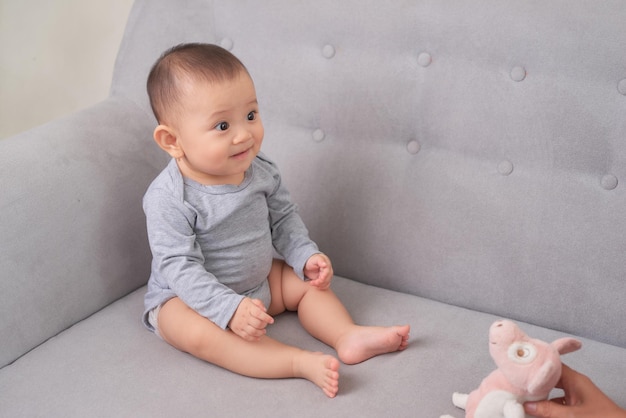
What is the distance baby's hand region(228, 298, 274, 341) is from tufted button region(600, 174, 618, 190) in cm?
62

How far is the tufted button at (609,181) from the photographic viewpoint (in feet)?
4.13

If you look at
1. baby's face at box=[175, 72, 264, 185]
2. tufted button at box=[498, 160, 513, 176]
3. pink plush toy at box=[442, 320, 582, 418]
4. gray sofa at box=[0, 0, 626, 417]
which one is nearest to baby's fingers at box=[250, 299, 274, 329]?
gray sofa at box=[0, 0, 626, 417]

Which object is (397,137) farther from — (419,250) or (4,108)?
(4,108)

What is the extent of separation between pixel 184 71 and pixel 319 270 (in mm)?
442

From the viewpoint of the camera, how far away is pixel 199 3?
1.58 meters

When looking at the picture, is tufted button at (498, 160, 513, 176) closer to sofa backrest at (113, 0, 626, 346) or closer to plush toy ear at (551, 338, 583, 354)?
sofa backrest at (113, 0, 626, 346)

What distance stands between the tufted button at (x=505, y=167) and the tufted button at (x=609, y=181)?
160 millimetres

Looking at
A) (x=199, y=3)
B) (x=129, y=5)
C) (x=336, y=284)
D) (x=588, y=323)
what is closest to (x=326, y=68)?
(x=199, y=3)

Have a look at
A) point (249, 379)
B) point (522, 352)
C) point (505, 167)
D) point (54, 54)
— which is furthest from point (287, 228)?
point (54, 54)

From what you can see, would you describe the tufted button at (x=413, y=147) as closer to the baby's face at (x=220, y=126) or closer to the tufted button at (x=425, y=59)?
the tufted button at (x=425, y=59)

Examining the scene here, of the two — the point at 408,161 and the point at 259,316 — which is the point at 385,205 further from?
the point at 259,316

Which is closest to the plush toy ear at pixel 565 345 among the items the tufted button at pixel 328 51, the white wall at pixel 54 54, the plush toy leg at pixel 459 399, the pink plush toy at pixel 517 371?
the pink plush toy at pixel 517 371

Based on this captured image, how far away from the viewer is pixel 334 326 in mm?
1296

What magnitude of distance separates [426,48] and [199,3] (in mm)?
524
